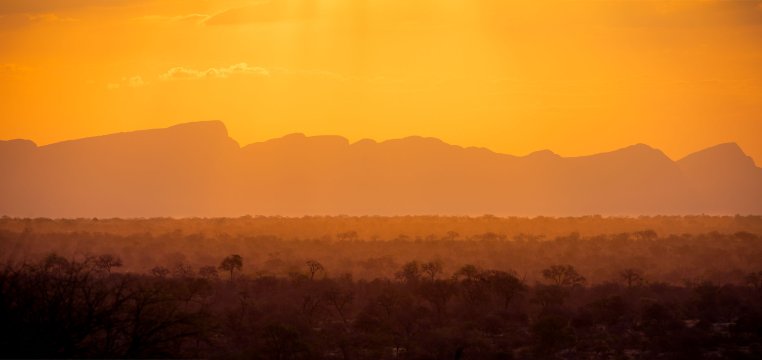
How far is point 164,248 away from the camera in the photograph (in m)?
88.6

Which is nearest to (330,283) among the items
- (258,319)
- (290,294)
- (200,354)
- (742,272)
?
(290,294)

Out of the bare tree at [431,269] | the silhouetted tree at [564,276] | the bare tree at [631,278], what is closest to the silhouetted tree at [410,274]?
the bare tree at [431,269]

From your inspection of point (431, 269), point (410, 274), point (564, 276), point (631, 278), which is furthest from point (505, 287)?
point (631, 278)

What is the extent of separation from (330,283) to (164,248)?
39.1m

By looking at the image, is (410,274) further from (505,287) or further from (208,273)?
(208,273)

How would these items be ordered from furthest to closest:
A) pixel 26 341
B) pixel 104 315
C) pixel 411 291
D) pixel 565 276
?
pixel 565 276, pixel 411 291, pixel 104 315, pixel 26 341

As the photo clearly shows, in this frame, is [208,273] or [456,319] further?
[208,273]

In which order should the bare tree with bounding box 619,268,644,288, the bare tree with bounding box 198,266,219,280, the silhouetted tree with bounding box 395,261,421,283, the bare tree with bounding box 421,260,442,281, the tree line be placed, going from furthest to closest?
the bare tree with bounding box 421,260,442,281 → the bare tree with bounding box 198,266,219,280 → the bare tree with bounding box 619,268,644,288 → the silhouetted tree with bounding box 395,261,421,283 → the tree line

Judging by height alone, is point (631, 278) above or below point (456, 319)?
above

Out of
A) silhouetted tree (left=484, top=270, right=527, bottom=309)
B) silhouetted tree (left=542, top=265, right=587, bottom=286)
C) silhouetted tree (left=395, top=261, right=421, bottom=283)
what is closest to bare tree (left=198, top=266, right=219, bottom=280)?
silhouetted tree (left=395, top=261, right=421, bottom=283)

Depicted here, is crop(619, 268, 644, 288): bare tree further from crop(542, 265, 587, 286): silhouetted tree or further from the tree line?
the tree line

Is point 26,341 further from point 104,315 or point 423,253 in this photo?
point 423,253

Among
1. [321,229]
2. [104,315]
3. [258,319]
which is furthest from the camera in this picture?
[321,229]

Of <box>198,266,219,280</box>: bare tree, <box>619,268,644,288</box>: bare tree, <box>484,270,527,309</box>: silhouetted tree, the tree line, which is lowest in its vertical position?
the tree line
